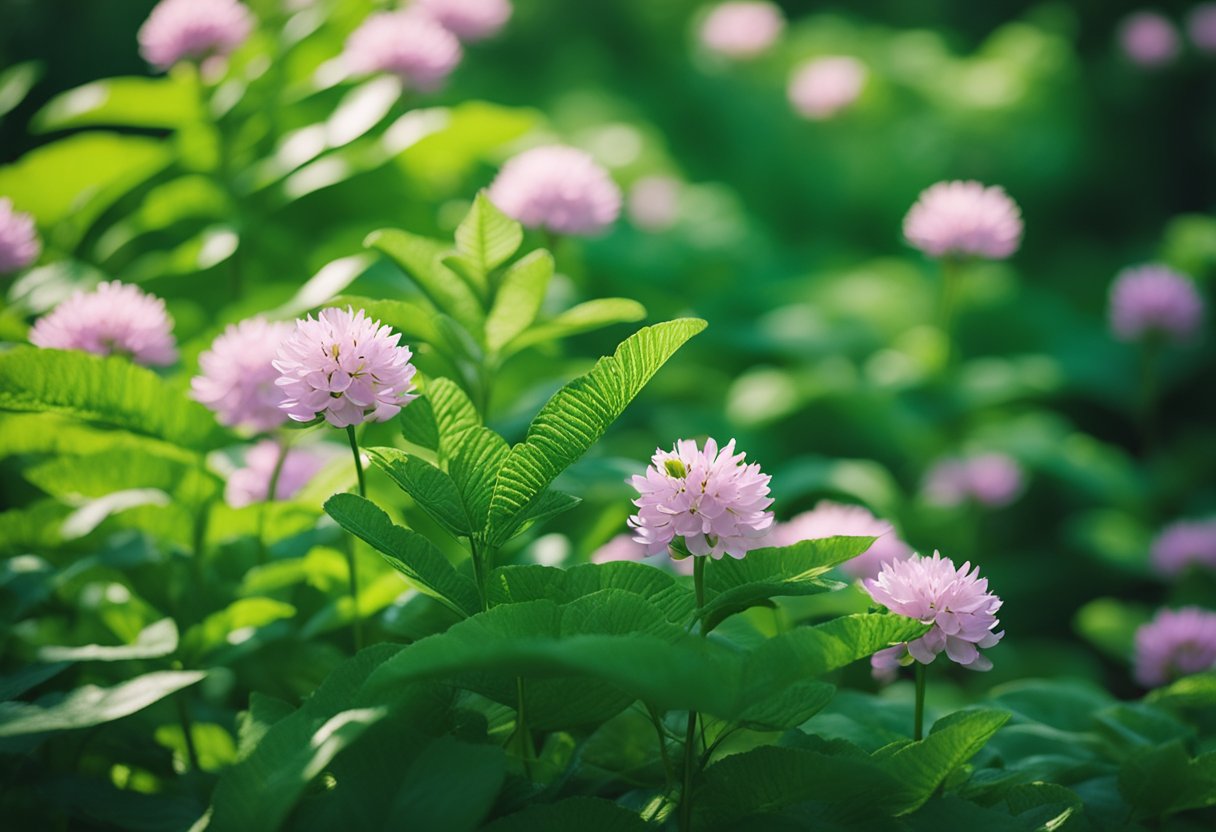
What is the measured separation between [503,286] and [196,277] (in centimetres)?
89

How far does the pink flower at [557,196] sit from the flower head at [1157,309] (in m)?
1.39

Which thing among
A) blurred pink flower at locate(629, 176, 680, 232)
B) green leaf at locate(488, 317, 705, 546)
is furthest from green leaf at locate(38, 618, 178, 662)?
blurred pink flower at locate(629, 176, 680, 232)

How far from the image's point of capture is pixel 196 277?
6.37ft

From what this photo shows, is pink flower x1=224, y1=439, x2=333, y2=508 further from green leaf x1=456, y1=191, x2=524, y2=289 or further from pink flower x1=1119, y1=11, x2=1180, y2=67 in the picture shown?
pink flower x1=1119, y1=11, x2=1180, y2=67

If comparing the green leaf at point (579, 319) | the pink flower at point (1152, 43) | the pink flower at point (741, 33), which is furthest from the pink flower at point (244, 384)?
the pink flower at point (1152, 43)

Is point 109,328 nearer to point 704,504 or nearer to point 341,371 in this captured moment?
point 341,371

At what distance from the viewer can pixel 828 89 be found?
3125mm

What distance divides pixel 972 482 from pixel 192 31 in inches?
66.4

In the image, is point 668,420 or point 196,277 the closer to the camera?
point 196,277

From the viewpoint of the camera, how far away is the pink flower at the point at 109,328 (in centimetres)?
130

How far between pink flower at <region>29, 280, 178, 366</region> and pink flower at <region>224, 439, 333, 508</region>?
0.61 feet

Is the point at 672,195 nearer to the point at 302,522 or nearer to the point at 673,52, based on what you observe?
the point at 673,52


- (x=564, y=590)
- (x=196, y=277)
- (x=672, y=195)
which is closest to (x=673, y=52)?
(x=672, y=195)

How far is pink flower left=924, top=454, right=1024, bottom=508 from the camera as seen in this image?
228 centimetres
